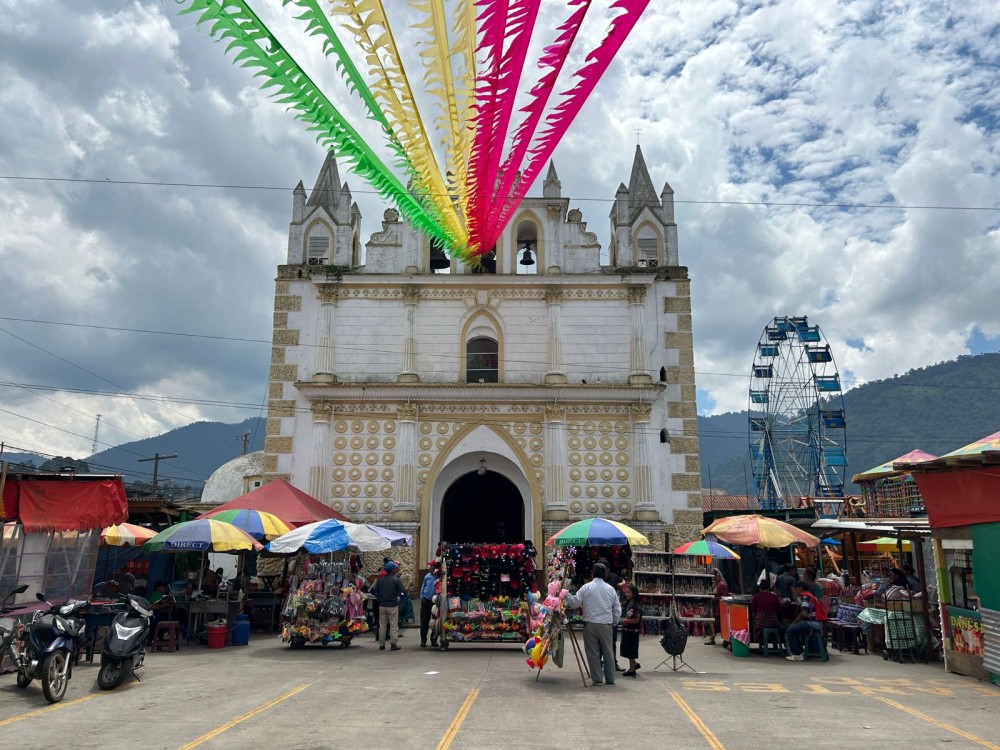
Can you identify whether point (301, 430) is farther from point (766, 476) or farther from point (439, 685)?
point (766, 476)

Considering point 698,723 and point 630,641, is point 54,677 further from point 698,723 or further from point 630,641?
point 630,641

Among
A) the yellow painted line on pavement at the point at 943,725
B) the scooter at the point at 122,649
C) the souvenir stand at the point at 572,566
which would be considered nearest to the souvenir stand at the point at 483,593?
the souvenir stand at the point at 572,566

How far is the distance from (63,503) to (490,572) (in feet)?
25.7

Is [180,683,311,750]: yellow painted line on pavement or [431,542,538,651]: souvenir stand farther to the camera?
[431,542,538,651]: souvenir stand

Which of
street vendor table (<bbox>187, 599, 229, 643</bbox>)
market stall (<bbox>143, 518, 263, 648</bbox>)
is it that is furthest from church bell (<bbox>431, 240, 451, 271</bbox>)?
street vendor table (<bbox>187, 599, 229, 643</bbox>)

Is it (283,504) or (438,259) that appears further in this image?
(438,259)

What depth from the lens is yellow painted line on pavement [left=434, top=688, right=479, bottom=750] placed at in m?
7.24

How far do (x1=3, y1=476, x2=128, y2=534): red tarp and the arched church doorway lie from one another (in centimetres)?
1331

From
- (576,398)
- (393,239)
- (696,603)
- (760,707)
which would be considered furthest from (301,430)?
(760,707)

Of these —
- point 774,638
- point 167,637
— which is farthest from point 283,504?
point 774,638

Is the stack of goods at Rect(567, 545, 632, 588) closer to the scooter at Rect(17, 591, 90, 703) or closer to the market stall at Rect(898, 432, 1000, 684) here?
the market stall at Rect(898, 432, 1000, 684)

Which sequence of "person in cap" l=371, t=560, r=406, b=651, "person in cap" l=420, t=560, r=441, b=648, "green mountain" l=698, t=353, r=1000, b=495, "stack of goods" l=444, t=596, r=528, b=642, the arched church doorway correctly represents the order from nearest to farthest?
"stack of goods" l=444, t=596, r=528, b=642
"person in cap" l=371, t=560, r=406, b=651
"person in cap" l=420, t=560, r=441, b=648
the arched church doorway
"green mountain" l=698, t=353, r=1000, b=495

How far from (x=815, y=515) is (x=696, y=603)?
9.79m

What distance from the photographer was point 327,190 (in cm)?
2561
